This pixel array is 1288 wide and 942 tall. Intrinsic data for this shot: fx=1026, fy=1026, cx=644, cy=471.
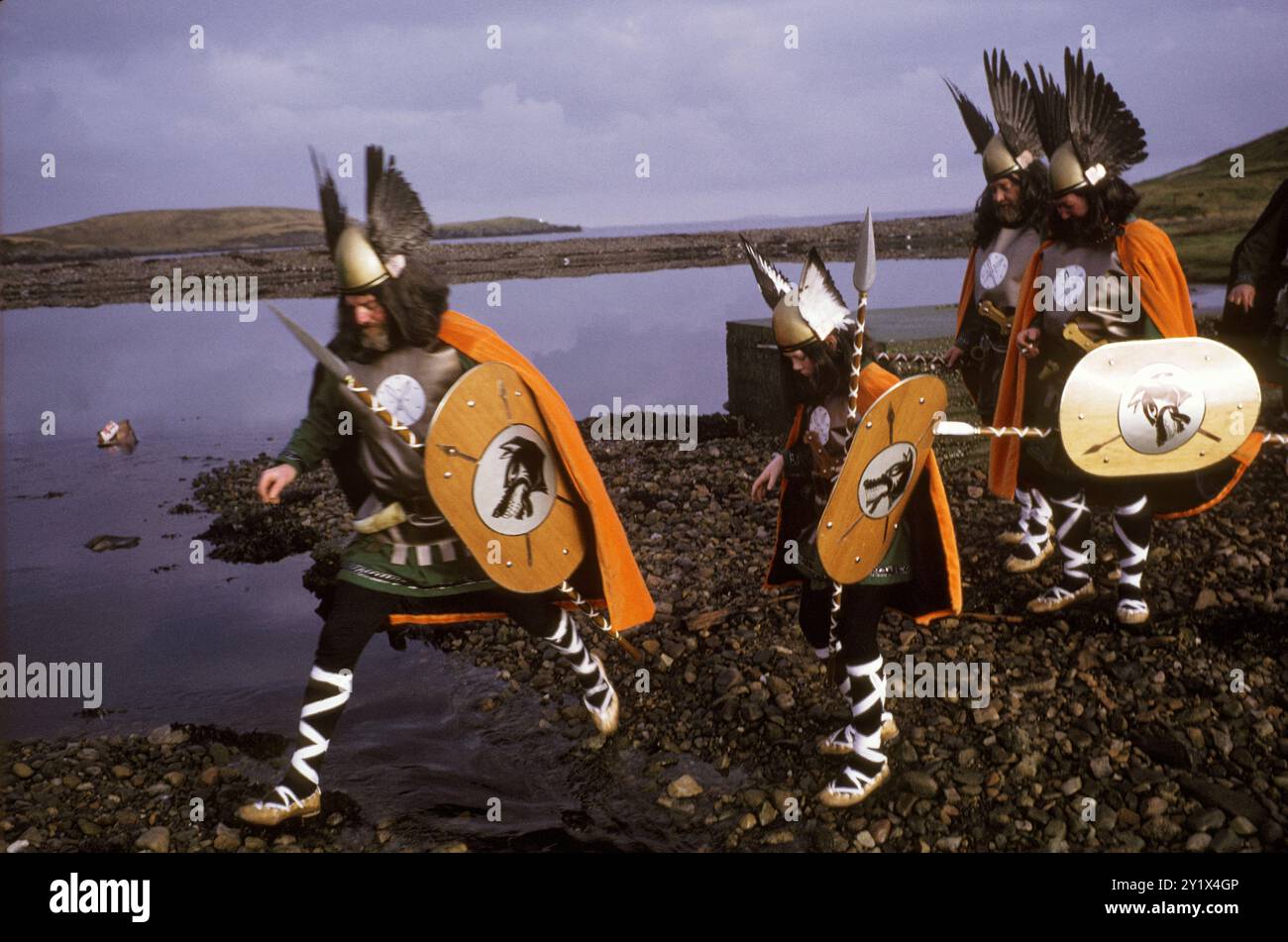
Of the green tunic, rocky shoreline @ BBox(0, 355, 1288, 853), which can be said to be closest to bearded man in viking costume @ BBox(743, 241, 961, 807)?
rocky shoreline @ BBox(0, 355, 1288, 853)

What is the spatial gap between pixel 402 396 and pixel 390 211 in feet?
1.92

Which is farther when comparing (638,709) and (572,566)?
(638,709)

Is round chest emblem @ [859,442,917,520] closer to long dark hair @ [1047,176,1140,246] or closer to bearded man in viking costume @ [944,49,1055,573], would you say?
long dark hair @ [1047,176,1140,246]

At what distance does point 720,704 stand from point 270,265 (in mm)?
14272

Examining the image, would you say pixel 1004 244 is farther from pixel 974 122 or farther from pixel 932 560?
pixel 932 560

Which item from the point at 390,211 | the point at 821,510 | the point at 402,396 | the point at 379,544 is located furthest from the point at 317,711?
the point at 821,510

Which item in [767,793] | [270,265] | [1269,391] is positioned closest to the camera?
[767,793]

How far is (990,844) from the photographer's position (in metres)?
3.24

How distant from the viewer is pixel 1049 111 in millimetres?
4359

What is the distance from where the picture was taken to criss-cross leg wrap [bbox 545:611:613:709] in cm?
372

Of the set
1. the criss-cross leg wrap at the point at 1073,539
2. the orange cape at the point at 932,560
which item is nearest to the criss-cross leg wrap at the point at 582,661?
the orange cape at the point at 932,560

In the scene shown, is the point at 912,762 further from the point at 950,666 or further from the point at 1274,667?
the point at 1274,667

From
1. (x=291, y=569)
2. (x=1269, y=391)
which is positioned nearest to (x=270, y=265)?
(x=291, y=569)

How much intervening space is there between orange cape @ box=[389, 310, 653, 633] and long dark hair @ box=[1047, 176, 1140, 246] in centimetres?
230
